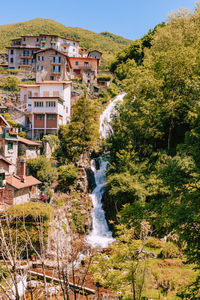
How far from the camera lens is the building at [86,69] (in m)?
55.8

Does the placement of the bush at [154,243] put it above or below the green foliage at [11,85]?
below

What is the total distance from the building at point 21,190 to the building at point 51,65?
31.1 metres

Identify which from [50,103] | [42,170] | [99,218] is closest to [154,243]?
[99,218]

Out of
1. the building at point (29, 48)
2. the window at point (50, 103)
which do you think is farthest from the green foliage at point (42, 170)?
the building at point (29, 48)

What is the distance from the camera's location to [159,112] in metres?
27.9

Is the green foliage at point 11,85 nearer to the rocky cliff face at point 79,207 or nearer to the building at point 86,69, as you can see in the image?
the building at point 86,69

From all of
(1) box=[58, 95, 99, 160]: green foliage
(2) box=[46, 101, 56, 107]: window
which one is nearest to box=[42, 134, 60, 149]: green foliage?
(1) box=[58, 95, 99, 160]: green foliage

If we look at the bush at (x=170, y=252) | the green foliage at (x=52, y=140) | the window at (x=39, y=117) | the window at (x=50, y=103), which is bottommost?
the bush at (x=170, y=252)

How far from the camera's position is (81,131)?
3181 centimetres

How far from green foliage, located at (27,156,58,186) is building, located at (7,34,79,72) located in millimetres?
42549

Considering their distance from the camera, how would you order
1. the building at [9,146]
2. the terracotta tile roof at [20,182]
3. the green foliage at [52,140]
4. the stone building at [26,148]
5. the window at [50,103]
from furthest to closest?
the window at [50,103] → the green foliage at [52,140] → the stone building at [26,148] → the building at [9,146] → the terracotta tile roof at [20,182]

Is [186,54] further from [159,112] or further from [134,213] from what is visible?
[134,213]

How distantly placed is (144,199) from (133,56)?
52.4 m

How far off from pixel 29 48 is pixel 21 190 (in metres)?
53.0
